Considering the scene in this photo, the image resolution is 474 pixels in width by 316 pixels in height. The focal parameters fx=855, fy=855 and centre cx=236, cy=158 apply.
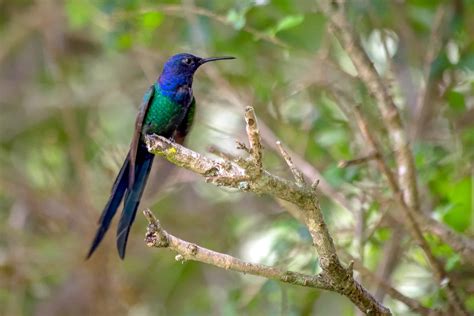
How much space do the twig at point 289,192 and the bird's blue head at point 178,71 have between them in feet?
4.01

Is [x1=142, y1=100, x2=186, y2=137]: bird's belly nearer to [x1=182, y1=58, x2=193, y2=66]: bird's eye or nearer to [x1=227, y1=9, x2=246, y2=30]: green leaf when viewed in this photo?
[x1=182, y1=58, x2=193, y2=66]: bird's eye

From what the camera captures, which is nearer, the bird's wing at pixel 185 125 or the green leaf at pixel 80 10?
the bird's wing at pixel 185 125

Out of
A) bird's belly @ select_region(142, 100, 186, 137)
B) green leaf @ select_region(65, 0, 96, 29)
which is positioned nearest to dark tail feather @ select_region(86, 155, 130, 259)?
bird's belly @ select_region(142, 100, 186, 137)

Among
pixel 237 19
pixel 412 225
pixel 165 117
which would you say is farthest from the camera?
pixel 165 117

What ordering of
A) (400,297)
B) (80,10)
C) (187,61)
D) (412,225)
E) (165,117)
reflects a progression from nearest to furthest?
(400,297) → (412,225) → (165,117) → (187,61) → (80,10)

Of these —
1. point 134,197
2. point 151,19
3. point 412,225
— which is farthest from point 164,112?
point 412,225

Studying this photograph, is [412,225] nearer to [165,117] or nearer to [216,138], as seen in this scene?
[165,117]

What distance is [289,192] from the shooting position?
198 centimetres

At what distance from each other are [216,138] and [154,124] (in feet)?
2.58

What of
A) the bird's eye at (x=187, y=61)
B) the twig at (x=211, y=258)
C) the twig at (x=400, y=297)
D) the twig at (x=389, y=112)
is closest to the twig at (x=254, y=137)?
the twig at (x=211, y=258)

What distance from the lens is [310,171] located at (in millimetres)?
3533

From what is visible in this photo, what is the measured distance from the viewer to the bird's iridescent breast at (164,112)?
10.7 feet

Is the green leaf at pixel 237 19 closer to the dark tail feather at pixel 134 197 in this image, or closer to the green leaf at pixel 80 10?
the dark tail feather at pixel 134 197

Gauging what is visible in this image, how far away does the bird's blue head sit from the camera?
131 inches
